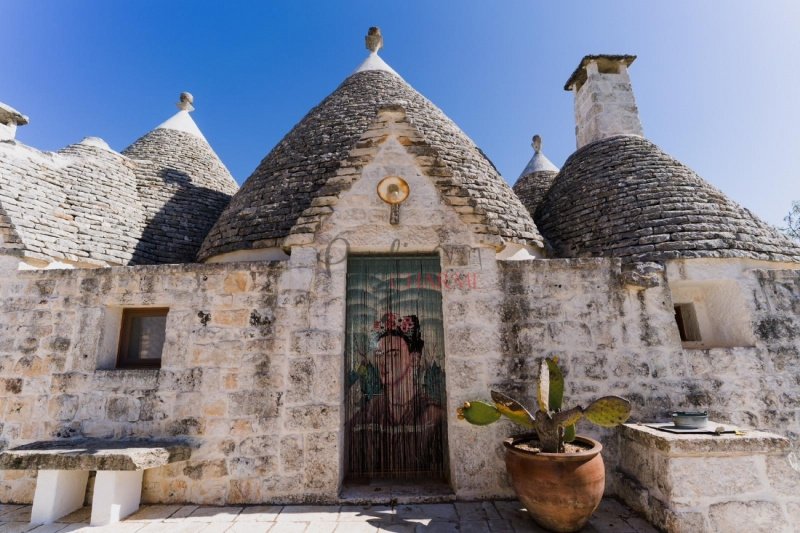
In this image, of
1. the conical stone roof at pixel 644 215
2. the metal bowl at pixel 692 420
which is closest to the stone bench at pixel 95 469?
the metal bowl at pixel 692 420

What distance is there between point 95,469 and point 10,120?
734 cm

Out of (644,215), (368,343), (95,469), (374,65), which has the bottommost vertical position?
(95,469)

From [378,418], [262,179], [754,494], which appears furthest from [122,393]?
[754,494]

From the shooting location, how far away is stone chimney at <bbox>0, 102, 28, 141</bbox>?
268 inches

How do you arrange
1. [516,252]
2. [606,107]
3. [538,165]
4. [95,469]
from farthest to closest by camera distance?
[538,165] < [606,107] < [516,252] < [95,469]

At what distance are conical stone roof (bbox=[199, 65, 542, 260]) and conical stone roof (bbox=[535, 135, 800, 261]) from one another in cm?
82

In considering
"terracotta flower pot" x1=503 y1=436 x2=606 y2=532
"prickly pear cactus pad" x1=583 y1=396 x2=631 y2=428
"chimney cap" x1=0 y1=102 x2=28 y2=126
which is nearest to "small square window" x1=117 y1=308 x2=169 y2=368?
"terracotta flower pot" x1=503 y1=436 x2=606 y2=532

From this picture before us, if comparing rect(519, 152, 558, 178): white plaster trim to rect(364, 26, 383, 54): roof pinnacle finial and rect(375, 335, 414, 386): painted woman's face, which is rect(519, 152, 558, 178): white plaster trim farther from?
rect(375, 335, 414, 386): painted woman's face

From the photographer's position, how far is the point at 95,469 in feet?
10.6

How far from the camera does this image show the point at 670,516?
116 inches

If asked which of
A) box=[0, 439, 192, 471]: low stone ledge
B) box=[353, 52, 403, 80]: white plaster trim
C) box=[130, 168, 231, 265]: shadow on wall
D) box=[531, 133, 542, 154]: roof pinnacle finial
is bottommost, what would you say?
box=[0, 439, 192, 471]: low stone ledge

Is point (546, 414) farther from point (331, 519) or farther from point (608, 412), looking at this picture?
point (331, 519)

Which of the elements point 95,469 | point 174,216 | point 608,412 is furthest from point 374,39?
point 95,469

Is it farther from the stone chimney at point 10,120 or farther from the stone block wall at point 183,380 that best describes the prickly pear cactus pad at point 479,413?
the stone chimney at point 10,120
